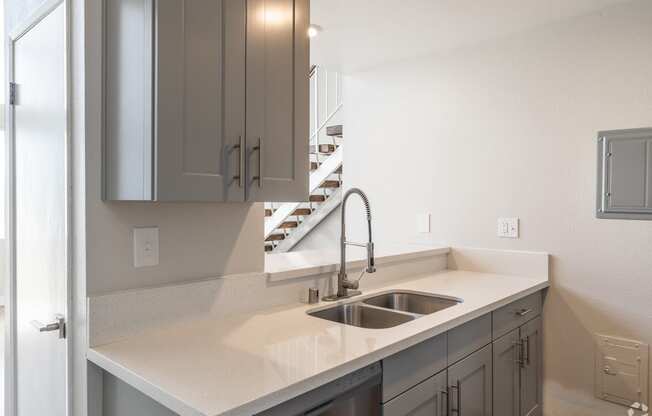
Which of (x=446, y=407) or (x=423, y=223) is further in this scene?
(x=423, y=223)

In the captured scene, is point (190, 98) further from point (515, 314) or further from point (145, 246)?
point (515, 314)

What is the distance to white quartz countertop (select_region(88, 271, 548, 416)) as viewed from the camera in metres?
1.06

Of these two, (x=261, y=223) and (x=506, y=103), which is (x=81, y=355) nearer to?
(x=261, y=223)

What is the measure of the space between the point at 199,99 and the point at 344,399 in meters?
0.94

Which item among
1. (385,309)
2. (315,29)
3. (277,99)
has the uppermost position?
(315,29)

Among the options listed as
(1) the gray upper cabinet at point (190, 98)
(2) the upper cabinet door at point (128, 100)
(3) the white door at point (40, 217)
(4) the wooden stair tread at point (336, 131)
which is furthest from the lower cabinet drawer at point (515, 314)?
(4) the wooden stair tread at point (336, 131)

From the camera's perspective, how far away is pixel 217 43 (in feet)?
4.53

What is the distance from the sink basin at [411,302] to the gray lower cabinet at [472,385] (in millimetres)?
289

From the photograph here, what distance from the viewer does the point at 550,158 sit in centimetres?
261

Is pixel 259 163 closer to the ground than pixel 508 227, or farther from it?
farther from it

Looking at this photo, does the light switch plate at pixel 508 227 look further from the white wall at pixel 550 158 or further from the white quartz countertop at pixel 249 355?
the white quartz countertop at pixel 249 355

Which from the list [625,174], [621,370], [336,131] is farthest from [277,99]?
[336,131]

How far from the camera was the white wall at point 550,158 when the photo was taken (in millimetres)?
2363

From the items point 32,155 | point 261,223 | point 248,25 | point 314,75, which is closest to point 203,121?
point 248,25
